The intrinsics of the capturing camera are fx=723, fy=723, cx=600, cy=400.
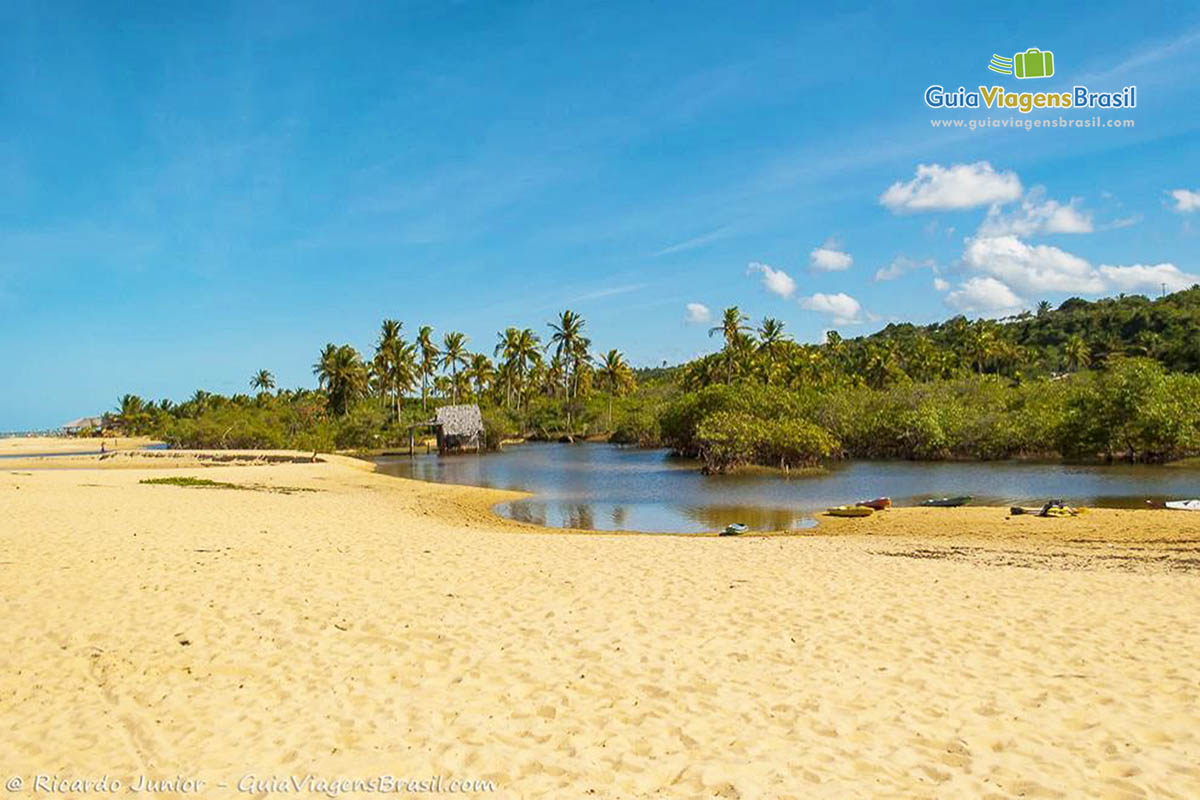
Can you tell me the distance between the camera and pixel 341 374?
73.6 m

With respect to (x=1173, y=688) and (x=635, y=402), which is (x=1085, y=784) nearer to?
(x=1173, y=688)

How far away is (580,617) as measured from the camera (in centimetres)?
833

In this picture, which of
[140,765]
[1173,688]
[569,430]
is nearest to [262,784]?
[140,765]

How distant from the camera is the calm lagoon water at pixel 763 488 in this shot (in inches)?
946

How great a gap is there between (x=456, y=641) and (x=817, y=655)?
3.61 metres

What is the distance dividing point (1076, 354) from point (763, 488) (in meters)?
66.2

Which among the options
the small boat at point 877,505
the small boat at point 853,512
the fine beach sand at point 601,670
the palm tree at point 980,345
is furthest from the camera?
the palm tree at point 980,345

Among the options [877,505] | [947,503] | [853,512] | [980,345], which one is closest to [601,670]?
[853,512]

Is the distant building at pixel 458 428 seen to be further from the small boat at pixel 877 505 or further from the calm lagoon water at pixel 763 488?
the small boat at pixel 877 505

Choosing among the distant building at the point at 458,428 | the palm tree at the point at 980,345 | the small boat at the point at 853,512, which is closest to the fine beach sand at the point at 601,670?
the small boat at the point at 853,512

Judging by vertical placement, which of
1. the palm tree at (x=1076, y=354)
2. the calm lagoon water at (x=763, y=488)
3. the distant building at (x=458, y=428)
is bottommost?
the calm lagoon water at (x=763, y=488)

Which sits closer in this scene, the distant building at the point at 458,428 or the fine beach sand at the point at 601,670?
the fine beach sand at the point at 601,670

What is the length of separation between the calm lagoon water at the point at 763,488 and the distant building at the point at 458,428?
17145mm

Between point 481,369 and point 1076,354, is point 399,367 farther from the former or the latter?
point 1076,354
